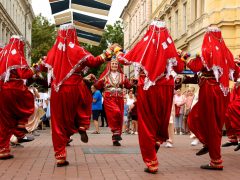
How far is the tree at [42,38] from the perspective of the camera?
213 feet

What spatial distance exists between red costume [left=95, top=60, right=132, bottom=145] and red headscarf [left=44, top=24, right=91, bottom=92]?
3.98 m

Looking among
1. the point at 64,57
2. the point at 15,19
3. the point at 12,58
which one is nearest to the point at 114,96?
the point at 12,58

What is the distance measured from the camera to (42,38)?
7112 cm

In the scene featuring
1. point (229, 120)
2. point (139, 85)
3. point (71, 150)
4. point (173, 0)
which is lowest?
point (71, 150)

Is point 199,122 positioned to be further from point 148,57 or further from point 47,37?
point 47,37

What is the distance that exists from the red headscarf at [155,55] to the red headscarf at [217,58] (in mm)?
519

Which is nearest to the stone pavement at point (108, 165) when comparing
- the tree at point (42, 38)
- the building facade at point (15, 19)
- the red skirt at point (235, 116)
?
the red skirt at point (235, 116)

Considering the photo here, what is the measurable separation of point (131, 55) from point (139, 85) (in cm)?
48

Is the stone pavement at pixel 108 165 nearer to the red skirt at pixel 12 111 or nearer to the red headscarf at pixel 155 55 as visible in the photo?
the red skirt at pixel 12 111

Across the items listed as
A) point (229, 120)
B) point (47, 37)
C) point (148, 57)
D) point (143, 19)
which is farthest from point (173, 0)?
point (47, 37)

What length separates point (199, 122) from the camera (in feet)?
26.8

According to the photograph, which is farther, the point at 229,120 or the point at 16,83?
the point at 229,120

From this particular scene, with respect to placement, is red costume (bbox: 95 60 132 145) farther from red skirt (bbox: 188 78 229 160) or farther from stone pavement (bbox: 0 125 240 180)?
red skirt (bbox: 188 78 229 160)

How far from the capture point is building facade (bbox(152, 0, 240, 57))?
26.1 metres
